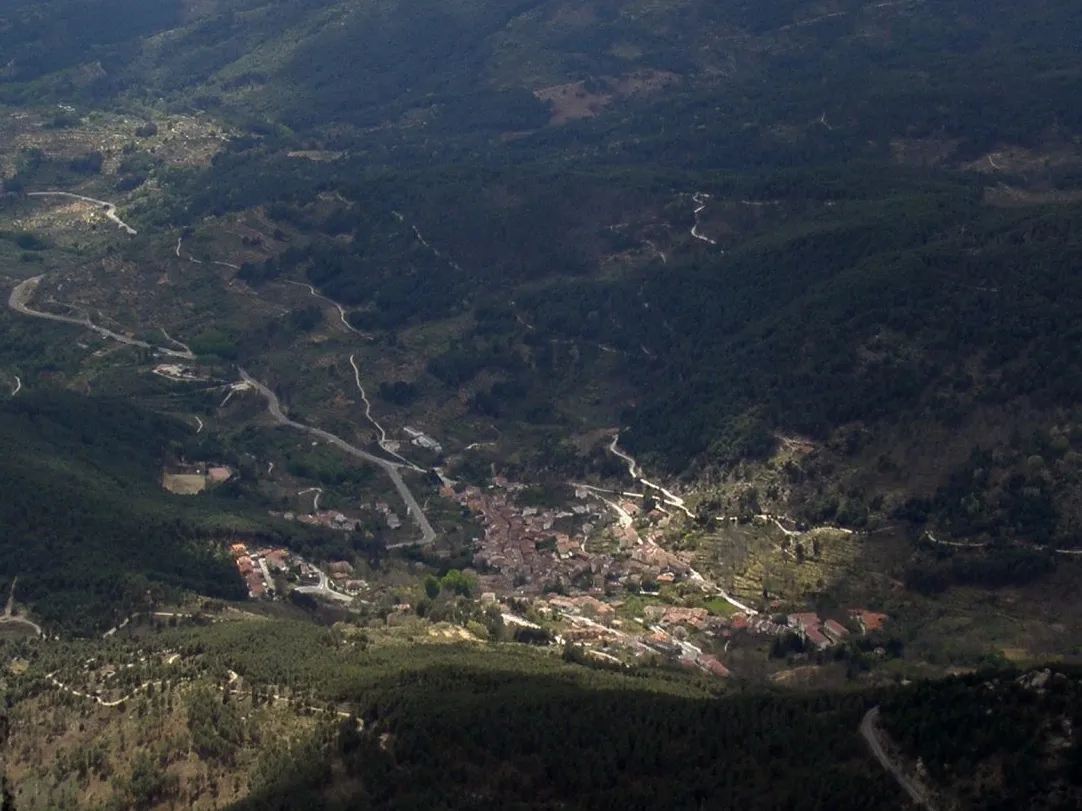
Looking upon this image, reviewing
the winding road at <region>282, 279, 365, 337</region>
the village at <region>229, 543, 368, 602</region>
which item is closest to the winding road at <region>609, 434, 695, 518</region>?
the village at <region>229, 543, 368, 602</region>

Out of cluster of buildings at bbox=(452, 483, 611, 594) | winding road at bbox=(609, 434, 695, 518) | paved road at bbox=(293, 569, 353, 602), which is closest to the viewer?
paved road at bbox=(293, 569, 353, 602)

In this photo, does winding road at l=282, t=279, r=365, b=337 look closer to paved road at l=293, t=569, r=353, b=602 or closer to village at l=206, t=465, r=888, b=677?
village at l=206, t=465, r=888, b=677

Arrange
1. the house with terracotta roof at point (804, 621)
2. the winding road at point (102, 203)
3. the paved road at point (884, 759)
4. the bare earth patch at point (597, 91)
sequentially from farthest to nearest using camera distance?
1. the bare earth patch at point (597, 91)
2. the winding road at point (102, 203)
3. the house with terracotta roof at point (804, 621)
4. the paved road at point (884, 759)

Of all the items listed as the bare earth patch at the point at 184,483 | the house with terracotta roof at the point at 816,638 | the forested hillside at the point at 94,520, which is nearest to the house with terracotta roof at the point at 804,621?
the house with terracotta roof at the point at 816,638

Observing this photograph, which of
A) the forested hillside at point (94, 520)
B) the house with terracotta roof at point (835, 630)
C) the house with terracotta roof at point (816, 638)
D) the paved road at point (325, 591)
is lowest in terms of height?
the house with terracotta roof at point (835, 630)

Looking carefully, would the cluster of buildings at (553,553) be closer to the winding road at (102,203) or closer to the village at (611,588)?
the village at (611,588)

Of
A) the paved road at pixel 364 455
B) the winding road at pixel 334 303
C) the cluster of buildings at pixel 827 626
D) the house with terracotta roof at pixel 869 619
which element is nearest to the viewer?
the cluster of buildings at pixel 827 626

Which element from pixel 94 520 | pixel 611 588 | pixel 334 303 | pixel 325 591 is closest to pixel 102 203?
pixel 334 303
